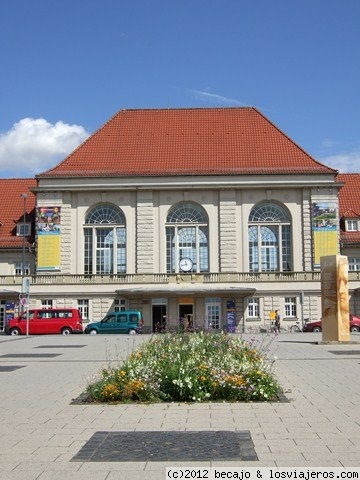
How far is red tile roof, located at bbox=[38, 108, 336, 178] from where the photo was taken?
54812 mm

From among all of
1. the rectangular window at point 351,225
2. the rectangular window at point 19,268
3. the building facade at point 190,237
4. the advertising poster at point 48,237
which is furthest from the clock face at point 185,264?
the rectangular window at point 351,225

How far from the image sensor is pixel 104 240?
2158 inches

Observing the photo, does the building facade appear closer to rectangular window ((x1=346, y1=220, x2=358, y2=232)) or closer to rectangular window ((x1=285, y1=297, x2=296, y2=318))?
rectangular window ((x1=285, y1=297, x2=296, y2=318))

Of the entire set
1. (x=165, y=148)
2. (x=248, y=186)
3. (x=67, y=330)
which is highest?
(x=165, y=148)

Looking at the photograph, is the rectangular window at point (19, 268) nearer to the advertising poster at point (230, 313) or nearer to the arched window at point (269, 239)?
the advertising poster at point (230, 313)

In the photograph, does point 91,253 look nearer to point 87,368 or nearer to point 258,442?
point 87,368

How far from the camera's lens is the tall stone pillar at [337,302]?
3119 centimetres

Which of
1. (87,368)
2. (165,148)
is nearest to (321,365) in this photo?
(87,368)

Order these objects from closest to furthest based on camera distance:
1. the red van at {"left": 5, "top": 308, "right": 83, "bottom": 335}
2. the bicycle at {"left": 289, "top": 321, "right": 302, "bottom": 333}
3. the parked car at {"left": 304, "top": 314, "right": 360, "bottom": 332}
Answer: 1. the red van at {"left": 5, "top": 308, "right": 83, "bottom": 335}
2. the parked car at {"left": 304, "top": 314, "right": 360, "bottom": 332}
3. the bicycle at {"left": 289, "top": 321, "right": 302, "bottom": 333}

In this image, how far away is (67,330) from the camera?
48.8m

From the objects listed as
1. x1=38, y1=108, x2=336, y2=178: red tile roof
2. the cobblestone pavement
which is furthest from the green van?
the cobblestone pavement

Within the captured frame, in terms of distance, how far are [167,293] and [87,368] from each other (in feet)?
106

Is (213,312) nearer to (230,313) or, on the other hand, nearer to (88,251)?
(230,313)

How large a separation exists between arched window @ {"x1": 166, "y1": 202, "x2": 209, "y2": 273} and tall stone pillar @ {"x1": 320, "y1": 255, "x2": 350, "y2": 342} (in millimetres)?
22904
